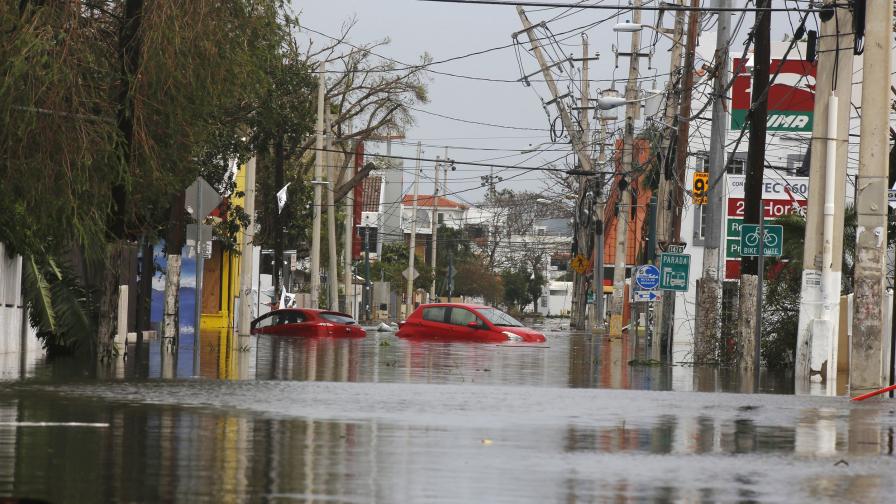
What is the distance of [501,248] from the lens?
14512 centimetres

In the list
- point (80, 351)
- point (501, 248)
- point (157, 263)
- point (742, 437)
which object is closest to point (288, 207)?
point (157, 263)

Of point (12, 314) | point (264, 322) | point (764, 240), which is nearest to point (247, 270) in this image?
point (12, 314)

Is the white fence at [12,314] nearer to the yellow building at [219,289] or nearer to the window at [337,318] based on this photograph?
the window at [337,318]

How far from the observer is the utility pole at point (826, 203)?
23.8 metres

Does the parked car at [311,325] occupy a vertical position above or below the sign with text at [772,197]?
below

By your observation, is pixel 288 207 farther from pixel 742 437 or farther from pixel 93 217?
pixel 742 437

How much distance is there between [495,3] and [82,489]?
1727 centimetres

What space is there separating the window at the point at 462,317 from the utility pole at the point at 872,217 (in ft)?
74.7

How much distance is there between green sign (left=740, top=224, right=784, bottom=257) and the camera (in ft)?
87.3

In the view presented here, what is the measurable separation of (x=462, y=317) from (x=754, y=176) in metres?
16.5

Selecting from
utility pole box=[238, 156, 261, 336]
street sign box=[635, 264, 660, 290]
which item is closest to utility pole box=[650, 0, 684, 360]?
street sign box=[635, 264, 660, 290]

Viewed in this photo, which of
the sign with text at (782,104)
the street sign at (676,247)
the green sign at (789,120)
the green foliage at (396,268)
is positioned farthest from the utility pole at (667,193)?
the green foliage at (396,268)

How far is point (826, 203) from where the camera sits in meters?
24.1

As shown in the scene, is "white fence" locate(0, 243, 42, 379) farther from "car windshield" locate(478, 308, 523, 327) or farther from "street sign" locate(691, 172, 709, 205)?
"car windshield" locate(478, 308, 523, 327)
